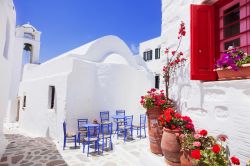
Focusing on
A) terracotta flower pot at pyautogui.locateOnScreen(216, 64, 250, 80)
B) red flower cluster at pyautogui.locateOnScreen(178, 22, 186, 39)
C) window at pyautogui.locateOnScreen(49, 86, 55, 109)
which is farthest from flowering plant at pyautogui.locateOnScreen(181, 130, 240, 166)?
window at pyautogui.locateOnScreen(49, 86, 55, 109)

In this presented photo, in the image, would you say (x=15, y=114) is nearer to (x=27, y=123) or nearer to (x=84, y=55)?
(x=27, y=123)

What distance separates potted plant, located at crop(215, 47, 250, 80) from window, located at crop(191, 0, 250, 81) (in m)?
0.32

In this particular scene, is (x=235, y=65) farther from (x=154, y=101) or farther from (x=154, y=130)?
(x=154, y=130)

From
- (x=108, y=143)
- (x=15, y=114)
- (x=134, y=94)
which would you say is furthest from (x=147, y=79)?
(x=15, y=114)

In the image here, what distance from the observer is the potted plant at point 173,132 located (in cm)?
355

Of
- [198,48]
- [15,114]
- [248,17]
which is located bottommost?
[15,114]

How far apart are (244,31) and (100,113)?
8.39 metres

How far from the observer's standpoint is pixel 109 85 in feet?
36.0

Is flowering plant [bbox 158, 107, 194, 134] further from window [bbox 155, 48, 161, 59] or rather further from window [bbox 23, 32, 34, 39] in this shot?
window [bbox 23, 32, 34, 39]

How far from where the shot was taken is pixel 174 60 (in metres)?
4.75

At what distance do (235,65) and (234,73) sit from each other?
158 mm

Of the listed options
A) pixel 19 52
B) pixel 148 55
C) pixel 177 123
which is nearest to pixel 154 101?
pixel 177 123

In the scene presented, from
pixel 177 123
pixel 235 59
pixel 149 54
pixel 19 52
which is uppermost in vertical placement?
pixel 149 54

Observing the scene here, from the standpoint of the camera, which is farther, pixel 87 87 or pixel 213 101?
pixel 87 87
